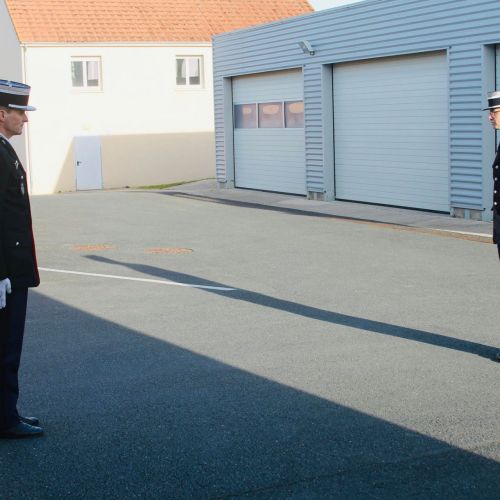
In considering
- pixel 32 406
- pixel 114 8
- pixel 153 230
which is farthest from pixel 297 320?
pixel 114 8

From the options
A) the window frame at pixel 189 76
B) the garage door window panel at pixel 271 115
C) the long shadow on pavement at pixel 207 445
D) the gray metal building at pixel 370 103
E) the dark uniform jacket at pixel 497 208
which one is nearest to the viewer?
the long shadow on pavement at pixel 207 445

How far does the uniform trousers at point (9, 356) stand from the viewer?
5.97 meters

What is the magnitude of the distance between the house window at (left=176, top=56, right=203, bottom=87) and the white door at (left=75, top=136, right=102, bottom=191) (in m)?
3.93

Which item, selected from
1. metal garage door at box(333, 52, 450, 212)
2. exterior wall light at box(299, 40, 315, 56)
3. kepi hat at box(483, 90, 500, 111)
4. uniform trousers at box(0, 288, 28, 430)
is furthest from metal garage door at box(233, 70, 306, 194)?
uniform trousers at box(0, 288, 28, 430)

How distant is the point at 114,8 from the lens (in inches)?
1495

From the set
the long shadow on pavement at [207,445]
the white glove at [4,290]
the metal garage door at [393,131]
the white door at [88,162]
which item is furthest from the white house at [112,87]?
the white glove at [4,290]

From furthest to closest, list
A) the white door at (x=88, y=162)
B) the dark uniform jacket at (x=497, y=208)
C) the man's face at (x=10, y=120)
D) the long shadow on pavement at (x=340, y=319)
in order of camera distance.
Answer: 1. the white door at (x=88, y=162)
2. the long shadow on pavement at (x=340, y=319)
3. the dark uniform jacket at (x=497, y=208)
4. the man's face at (x=10, y=120)

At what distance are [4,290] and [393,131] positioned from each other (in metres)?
16.3

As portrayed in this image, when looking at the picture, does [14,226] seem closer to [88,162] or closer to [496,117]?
[496,117]

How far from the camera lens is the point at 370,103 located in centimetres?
2205

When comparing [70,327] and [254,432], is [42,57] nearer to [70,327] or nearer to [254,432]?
[70,327]

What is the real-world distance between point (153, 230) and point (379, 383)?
38.7 feet

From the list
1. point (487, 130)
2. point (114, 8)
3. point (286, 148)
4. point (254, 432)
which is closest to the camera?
point (254, 432)

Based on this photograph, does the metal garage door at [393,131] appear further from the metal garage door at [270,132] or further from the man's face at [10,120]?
the man's face at [10,120]
